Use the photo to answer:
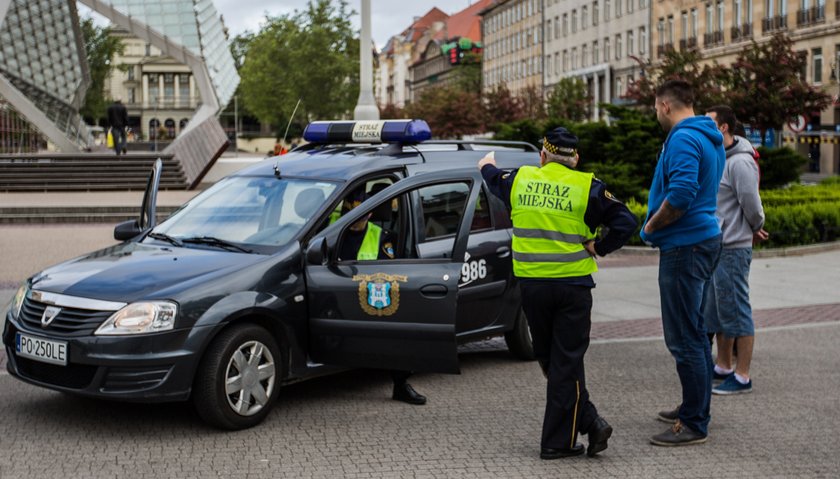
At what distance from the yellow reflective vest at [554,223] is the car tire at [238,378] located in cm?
171

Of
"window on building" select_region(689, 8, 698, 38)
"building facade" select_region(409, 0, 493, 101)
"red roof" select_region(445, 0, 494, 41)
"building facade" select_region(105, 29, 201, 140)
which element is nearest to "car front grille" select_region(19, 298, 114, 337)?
"window on building" select_region(689, 8, 698, 38)

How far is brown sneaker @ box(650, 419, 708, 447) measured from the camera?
6.50m

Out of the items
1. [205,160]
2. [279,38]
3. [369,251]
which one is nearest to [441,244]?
[369,251]

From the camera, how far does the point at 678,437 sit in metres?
6.51

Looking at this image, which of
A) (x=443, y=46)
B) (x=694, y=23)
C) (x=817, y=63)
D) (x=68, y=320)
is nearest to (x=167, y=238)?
(x=68, y=320)

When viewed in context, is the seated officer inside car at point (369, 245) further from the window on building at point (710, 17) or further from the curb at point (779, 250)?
the window on building at point (710, 17)

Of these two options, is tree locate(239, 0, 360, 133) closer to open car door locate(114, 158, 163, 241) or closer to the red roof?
the red roof

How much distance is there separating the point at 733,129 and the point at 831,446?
96.0 inches

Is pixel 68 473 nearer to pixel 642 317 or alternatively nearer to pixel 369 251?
pixel 369 251

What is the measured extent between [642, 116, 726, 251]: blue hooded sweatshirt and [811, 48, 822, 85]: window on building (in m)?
53.5

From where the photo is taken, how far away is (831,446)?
6.50m

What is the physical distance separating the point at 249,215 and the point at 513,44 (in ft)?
371

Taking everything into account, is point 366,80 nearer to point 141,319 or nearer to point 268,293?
point 268,293

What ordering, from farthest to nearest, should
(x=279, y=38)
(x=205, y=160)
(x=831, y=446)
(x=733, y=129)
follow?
1. (x=279, y=38)
2. (x=205, y=160)
3. (x=733, y=129)
4. (x=831, y=446)
